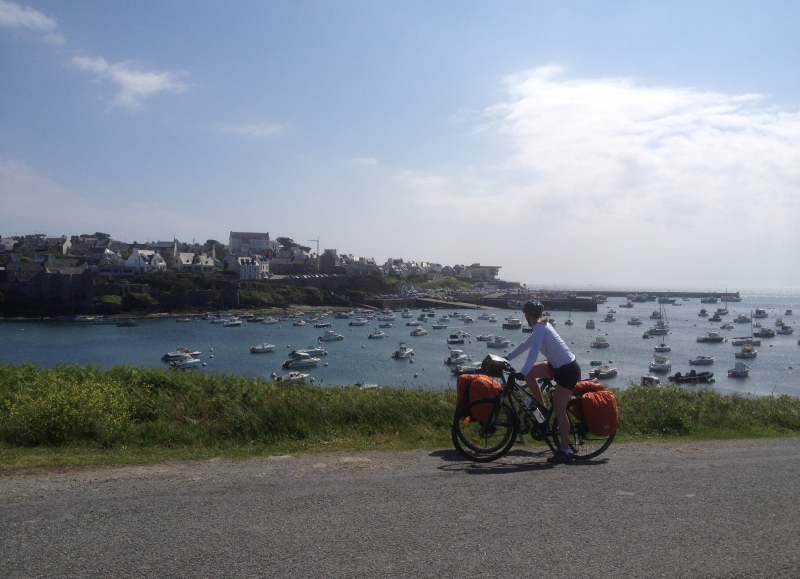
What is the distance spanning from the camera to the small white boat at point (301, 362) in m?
48.2

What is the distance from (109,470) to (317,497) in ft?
7.74

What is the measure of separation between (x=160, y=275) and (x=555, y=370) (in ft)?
349

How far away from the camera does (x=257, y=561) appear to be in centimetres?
338

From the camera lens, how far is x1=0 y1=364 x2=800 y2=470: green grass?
252 inches

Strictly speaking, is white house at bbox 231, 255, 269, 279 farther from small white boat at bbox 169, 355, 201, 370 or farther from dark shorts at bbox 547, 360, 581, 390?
dark shorts at bbox 547, 360, 581, 390

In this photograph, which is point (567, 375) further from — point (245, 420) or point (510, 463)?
point (245, 420)

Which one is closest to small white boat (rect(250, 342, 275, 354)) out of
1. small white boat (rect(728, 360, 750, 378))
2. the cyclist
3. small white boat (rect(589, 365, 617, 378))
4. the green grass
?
small white boat (rect(589, 365, 617, 378))

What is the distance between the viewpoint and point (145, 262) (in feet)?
365

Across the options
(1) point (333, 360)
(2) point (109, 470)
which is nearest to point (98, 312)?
(1) point (333, 360)

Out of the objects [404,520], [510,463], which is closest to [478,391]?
[510,463]

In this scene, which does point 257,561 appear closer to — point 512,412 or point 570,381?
point 512,412

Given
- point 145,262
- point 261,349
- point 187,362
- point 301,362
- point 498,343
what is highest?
point 145,262

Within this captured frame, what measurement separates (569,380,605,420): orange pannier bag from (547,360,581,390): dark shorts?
19cm

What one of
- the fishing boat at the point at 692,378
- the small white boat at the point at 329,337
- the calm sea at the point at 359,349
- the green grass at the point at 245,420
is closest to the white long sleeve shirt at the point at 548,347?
the green grass at the point at 245,420
